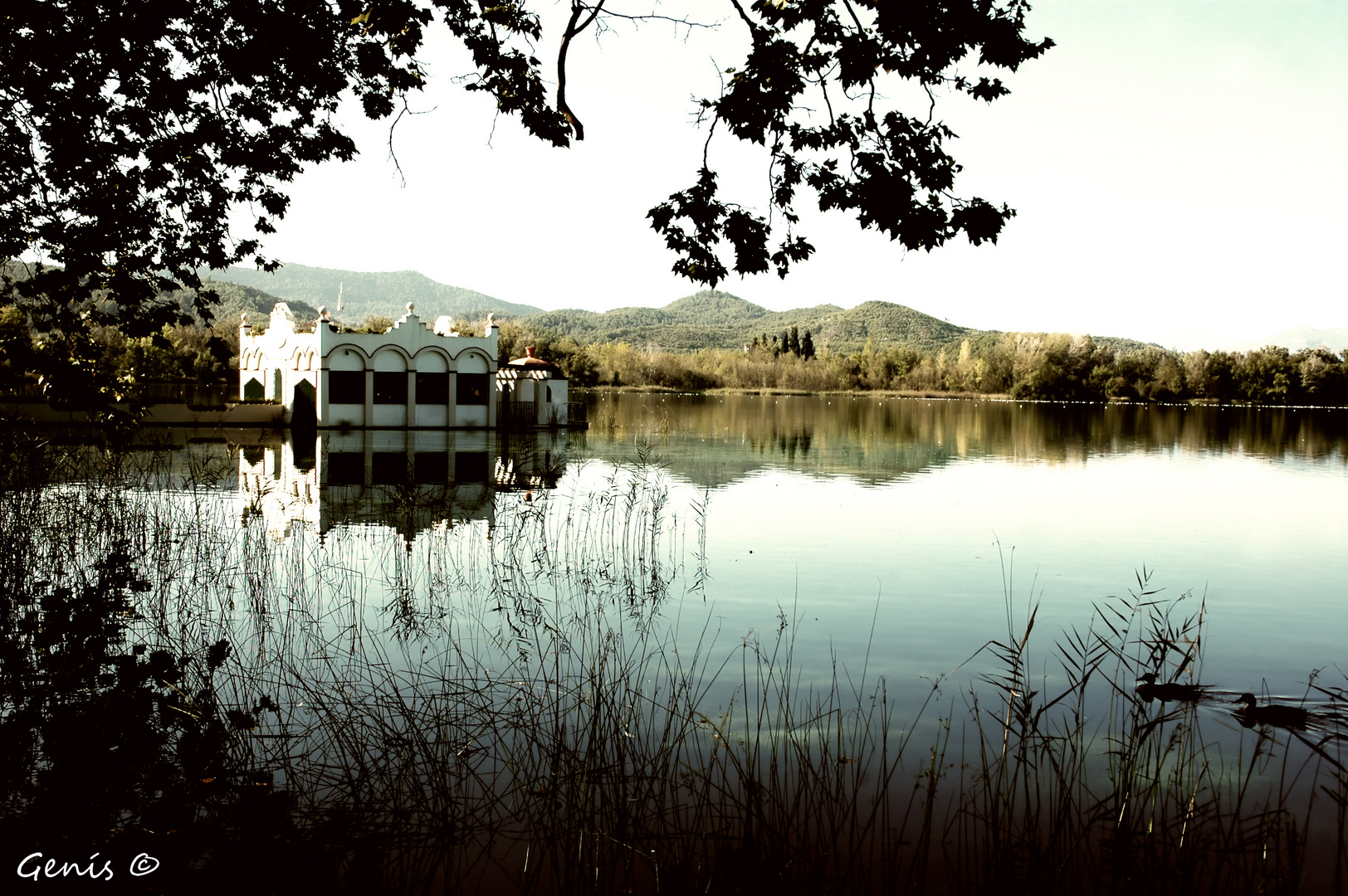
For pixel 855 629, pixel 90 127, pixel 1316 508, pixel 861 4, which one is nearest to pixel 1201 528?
pixel 1316 508

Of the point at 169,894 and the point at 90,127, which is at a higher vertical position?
the point at 90,127

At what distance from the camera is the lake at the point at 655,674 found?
4.67 metres

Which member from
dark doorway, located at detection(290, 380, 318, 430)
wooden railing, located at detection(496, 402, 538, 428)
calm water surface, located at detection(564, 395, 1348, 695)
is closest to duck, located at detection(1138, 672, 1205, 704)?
calm water surface, located at detection(564, 395, 1348, 695)

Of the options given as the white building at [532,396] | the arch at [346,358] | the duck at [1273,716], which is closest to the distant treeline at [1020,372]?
the white building at [532,396]

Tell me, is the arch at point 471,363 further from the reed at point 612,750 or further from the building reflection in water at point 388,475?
the reed at point 612,750

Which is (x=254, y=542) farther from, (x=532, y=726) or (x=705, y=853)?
(x=705, y=853)

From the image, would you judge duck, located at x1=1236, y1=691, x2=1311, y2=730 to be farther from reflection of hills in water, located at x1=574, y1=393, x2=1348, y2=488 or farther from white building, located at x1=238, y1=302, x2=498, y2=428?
white building, located at x1=238, y1=302, x2=498, y2=428

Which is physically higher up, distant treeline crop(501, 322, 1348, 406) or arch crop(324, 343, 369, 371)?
distant treeline crop(501, 322, 1348, 406)

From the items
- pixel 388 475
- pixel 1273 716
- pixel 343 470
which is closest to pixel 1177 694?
pixel 1273 716

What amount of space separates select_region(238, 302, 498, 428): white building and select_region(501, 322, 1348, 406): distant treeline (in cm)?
5129

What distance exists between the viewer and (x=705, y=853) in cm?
450

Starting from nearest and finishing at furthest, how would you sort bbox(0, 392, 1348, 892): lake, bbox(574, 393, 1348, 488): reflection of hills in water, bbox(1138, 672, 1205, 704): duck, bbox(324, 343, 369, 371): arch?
1. bbox(0, 392, 1348, 892): lake
2. bbox(1138, 672, 1205, 704): duck
3. bbox(574, 393, 1348, 488): reflection of hills in water
4. bbox(324, 343, 369, 371): arch

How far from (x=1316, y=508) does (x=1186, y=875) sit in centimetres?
1868

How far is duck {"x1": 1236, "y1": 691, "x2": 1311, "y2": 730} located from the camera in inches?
267
